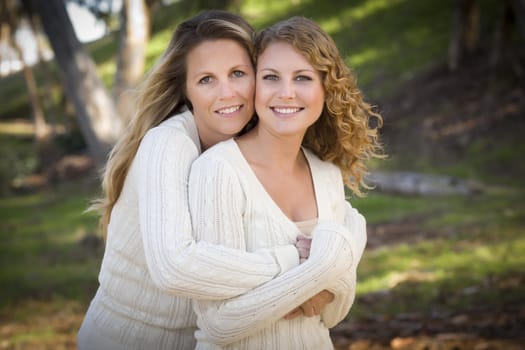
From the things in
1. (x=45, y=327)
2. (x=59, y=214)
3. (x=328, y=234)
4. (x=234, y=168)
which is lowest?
(x=59, y=214)

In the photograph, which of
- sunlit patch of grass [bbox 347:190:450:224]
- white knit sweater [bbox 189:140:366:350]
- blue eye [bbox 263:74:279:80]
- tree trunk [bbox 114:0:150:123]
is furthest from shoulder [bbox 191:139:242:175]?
sunlit patch of grass [bbox 347:190:450:224]

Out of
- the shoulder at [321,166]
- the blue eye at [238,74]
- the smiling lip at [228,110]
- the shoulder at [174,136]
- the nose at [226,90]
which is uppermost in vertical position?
the blue eye at [238,74]

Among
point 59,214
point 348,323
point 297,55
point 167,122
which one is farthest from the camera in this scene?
point 59,214

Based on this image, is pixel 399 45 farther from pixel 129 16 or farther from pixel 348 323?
pixel 348 323

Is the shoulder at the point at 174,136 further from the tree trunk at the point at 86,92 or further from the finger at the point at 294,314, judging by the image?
the tree trunk at the point at 86,92

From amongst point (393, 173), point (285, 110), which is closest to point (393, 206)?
point (393, 173)

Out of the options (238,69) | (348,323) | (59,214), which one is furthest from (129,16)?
(59,214)

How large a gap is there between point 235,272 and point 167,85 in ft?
3.81

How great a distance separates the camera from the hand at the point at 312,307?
2.63 meters

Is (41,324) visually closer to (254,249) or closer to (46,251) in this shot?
(46,251)

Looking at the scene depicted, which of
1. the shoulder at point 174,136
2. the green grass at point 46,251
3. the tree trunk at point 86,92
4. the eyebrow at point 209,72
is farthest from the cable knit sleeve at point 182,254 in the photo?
the green grass at point 46,251

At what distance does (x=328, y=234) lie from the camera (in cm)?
252

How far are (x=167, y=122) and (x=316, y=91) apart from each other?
0.68 metres

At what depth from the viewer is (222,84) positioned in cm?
292
